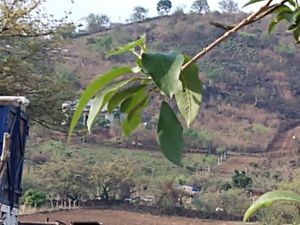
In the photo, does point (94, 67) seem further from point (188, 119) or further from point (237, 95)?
point (188, 119)

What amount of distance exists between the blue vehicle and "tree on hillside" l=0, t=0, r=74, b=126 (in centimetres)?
517

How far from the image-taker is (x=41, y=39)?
44.5 ft

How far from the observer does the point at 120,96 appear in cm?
65

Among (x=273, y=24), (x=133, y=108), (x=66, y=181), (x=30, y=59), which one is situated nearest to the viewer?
(x=133, y=108)

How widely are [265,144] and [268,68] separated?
8.69 m

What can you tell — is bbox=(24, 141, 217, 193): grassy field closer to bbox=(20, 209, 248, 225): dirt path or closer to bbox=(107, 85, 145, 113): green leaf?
bbox=(20, 209, 248, 225): dirt path

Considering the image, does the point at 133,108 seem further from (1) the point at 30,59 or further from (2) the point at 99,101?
(1) the point at 30,59

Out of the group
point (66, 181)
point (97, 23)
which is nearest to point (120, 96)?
point (66, 181)

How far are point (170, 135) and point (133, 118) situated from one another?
110 millimetres

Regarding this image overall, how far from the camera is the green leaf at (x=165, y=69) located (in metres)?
0.56

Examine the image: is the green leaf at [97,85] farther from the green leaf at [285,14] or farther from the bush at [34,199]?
the bush at [34,199]

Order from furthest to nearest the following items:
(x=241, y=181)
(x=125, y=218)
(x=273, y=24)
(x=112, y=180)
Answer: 1. (x=241, y=181)
2. (x=112, y=180)
3. (x=125, y=218)
4. (x=273, y=24)

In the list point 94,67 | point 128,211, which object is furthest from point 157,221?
point 94,67

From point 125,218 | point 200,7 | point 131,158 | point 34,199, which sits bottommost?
point 125,218
